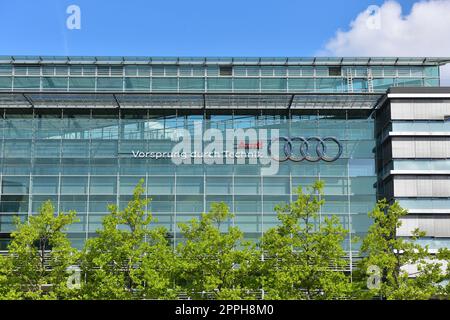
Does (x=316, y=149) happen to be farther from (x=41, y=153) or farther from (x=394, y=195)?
(x=41, y=153)

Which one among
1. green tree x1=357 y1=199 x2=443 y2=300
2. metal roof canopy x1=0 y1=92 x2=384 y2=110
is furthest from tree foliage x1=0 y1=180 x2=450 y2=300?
metal roof canopy x1=0 y1=92 x2=384 y2=110

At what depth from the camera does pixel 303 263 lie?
33.3 meters

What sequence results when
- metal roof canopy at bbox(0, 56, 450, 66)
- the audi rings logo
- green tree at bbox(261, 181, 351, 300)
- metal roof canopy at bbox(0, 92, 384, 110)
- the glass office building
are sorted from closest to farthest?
1. green tree at bbox(261, 181, 351, 300)
2. the glass office building
3. metal roof canopy at bbox(0, 92, 384, 110)
4. the audi rings logo
5. metal roof canopy at bbox(0, 56, 450, 66)

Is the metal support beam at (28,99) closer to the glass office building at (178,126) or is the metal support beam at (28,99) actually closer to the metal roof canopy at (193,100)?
the metal roof canopy at (193,100)

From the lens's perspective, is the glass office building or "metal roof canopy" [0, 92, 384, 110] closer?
the glass office building

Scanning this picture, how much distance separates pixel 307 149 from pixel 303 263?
1350 centimetres

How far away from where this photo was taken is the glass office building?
44281mm

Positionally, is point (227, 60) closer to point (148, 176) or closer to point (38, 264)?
point (148, 176)

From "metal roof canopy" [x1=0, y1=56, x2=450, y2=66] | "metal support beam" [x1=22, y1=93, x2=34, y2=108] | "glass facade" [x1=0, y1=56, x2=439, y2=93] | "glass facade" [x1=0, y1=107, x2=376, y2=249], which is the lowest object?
"glass facade" [x1=0, y1=107, x2=376, y2=249]

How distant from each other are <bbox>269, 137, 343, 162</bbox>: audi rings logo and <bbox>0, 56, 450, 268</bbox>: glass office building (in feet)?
1.02

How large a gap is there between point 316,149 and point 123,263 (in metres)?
17.2

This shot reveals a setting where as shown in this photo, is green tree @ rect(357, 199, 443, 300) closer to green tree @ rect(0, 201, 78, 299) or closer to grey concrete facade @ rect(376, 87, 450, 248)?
grey concrete facade @ rect(376, 87, 450, 248)

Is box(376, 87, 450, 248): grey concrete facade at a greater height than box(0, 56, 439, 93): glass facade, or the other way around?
box(0, 56, 439, 93): glass facade
